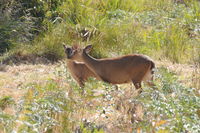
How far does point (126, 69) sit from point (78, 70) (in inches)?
44.9

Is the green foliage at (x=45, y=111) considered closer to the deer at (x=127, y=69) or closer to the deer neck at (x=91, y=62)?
the deer at (x=127, y=69)

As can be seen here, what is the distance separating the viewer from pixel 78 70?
8.28m

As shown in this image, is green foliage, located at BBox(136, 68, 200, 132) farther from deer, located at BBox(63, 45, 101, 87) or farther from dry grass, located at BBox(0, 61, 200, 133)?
deer, located at BBox(63, 45, 101, 87)

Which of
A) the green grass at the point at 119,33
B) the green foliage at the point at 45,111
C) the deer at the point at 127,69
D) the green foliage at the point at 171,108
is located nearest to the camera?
the green foliage at the point at 45,111

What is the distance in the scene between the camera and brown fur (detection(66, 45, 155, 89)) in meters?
7.30

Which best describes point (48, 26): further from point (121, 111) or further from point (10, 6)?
point (121, 111)

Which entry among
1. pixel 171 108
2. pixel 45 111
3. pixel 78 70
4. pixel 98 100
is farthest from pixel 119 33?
pixel 45 111

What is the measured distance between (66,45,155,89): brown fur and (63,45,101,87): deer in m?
0.45

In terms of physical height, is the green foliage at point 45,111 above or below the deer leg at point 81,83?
above

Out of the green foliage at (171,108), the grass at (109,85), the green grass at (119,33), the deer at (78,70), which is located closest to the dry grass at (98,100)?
the grass at (109,85)

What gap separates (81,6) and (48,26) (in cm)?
136

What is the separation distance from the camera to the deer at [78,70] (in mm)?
8108

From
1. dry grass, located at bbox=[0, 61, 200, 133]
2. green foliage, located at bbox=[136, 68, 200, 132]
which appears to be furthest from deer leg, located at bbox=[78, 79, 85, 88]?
green foliage, located at bbox=[136, 68, 200, 132]

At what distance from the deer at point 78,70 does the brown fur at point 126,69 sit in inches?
17.7
